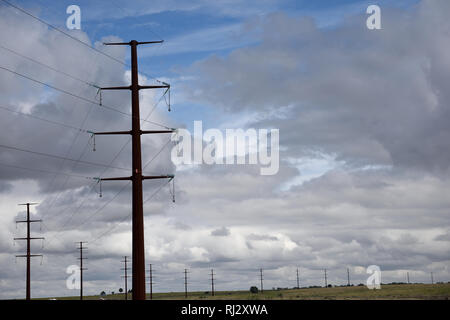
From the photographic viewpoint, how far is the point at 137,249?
131 feet
